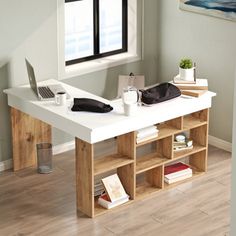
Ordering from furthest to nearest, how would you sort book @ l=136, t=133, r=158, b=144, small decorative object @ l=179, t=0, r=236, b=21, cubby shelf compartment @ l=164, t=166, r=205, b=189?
small decorative object @ l=179, t=0, r=236, b=21 < cubby shelf compartment @ l=164, t=166, r=205, b=189 < book @ l=136, t=133, r=158, b=144

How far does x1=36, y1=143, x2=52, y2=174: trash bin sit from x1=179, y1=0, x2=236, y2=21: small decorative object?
180cm

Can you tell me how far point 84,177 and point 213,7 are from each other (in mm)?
2022

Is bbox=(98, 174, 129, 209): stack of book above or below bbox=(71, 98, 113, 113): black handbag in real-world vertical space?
below

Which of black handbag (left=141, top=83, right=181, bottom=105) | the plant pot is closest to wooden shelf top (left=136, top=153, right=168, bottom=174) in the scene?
A: black handbag (left=141, top=83, right=181, bottom=105)

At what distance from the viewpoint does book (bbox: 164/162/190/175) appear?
5.35 metres

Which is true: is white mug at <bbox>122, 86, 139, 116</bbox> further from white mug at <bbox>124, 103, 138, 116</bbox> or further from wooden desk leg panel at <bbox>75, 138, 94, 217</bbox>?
wooden desk leg panel at <bbox>75, 138, 94, 217</bbox>

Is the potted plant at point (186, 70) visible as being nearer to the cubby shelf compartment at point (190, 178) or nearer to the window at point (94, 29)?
the cubby shelf compartment at point (190, 178)

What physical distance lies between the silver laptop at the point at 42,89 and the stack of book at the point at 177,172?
109 cm

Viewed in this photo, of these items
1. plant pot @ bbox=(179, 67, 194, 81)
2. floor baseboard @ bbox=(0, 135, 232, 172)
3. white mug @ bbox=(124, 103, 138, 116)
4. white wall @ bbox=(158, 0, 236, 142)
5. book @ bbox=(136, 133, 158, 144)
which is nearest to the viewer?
white mug @ bbox=(124, 103, 138, 116)

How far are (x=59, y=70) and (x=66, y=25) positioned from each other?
0.51 metres

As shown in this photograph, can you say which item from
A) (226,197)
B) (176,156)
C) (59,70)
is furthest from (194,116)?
(59,70)

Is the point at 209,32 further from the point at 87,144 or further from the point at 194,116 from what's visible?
the point at 87,144

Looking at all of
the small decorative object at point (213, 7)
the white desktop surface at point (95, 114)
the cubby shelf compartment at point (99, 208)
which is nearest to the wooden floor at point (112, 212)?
the cubby shelf compartment at point (99, 208)

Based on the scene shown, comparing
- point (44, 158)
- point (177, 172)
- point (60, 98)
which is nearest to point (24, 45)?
point (60, 98)
